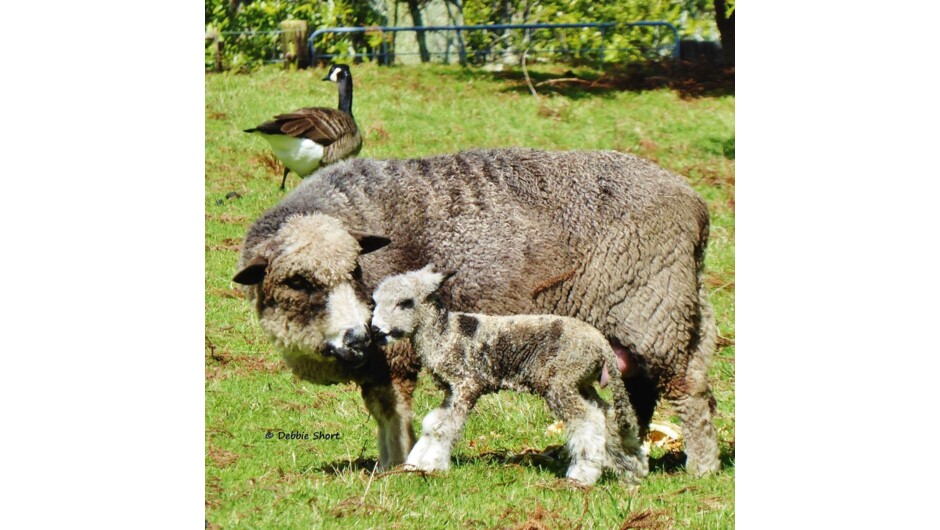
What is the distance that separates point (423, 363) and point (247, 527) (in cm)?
148

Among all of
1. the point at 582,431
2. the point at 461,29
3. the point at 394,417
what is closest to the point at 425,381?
the point at 394,417

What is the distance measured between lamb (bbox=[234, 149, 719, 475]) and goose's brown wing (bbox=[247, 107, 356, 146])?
1.39m

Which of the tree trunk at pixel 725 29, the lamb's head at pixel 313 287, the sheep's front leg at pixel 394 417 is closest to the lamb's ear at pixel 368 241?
the lamb's head at pixel 313 287

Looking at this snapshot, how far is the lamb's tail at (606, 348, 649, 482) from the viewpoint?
6949mm

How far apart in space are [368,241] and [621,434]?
2.05 metres

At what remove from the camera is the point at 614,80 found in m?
9.19

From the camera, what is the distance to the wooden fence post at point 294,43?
9.38 metres

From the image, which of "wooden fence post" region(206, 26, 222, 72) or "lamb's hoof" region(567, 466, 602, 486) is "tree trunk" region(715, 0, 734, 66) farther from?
"wooden fence post" region(206, 26, 222, 72)

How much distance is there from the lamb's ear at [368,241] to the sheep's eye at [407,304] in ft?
1.92

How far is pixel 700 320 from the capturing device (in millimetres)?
7898

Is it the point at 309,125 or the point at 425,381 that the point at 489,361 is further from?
the point at 309,125

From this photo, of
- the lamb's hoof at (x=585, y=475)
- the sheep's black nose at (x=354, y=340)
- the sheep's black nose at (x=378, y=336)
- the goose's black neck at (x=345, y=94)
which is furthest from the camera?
the goose's black neck at (x=345, y=94)

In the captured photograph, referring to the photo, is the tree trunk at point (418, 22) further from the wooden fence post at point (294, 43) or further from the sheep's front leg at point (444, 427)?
the sheep's front leg at point (444, 427)
